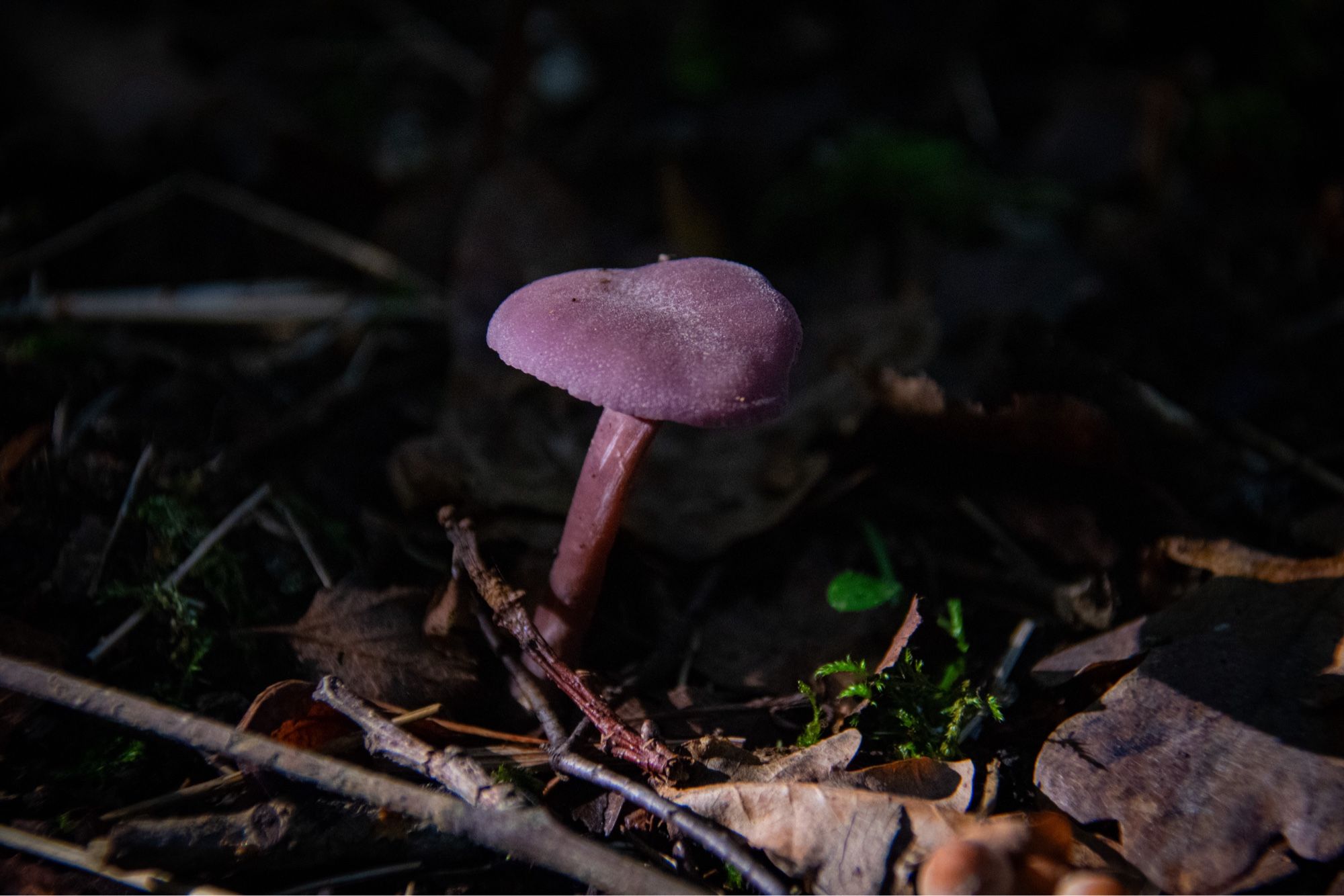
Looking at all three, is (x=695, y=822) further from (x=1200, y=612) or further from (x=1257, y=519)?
(x=1257, y=519)

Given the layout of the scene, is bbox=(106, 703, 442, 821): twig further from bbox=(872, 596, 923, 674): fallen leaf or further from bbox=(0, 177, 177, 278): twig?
bbox=(0, 177, 177, 278): twig

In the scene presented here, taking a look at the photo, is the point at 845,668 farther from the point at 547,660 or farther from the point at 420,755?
the point at 420,755

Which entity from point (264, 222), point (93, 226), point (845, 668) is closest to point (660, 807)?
point (845, 668)

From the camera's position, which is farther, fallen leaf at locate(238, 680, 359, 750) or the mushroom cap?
fallen leaf at locate(238, 680, 359, 750)

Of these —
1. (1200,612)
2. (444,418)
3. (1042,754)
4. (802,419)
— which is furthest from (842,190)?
(1042,754)

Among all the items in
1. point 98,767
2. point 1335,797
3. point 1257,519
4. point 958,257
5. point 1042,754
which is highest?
point 958,257

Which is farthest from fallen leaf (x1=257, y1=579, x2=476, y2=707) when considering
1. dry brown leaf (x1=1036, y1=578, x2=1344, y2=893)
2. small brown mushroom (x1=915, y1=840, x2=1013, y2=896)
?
dry brown leaf (x1=1036, y1=578, x2=1344, y2=893)
